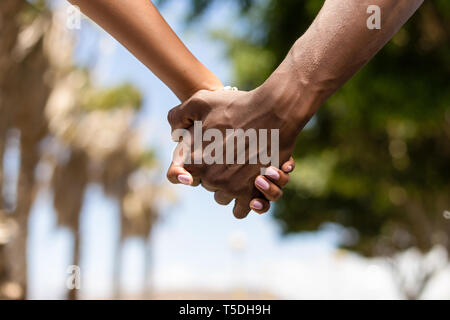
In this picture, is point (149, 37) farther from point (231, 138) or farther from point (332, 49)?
point (332, 49)

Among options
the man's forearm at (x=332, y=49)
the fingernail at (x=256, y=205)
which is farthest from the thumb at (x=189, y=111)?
the fingernail at (x=256, y=205)

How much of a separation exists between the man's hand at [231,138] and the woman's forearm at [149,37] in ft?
0.49

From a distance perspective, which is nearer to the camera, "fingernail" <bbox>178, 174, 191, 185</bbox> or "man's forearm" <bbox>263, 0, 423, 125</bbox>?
"man's forearm" <bbox>263, 0, 423, 125</bbox>

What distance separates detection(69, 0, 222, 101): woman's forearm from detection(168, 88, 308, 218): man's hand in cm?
15

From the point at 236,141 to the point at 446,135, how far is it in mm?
9338

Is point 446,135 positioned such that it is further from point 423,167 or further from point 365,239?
point 365,239

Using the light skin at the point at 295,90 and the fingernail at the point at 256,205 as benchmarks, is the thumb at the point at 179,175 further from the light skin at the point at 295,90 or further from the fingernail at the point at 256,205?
the fingernail at the point at 256,205

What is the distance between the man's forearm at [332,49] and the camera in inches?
87.7

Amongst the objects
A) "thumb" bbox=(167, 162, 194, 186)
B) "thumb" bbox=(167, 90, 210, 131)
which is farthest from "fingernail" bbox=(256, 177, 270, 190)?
"thumb" bbox=(167, 90, 210, 131)

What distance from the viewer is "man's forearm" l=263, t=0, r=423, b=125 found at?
7.30ft

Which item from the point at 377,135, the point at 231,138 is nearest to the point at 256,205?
the point at 231,138

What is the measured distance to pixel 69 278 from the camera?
454 cm

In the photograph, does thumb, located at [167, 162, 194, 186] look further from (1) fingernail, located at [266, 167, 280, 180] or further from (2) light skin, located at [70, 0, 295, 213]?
(1) fingernail, located at [266, 167, 280, 180]

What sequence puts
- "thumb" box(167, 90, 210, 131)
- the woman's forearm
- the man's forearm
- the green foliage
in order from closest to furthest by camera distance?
the man's forearm < the woman's forearm < "thumb" box(167, 90, 210, 131) < the green foliage
